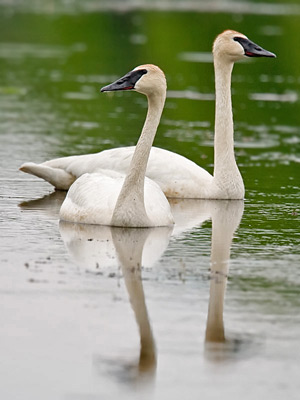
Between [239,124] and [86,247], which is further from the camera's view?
[239,124]

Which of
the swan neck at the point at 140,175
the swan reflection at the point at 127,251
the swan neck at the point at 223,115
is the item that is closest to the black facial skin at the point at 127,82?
the swan neck at the point at 140,175

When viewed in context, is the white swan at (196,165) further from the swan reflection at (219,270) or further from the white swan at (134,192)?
the white swan at (134,192)

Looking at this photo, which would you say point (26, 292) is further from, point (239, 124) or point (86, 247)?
point (239, 124)

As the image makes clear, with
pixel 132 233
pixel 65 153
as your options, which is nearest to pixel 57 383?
pixel 132 233

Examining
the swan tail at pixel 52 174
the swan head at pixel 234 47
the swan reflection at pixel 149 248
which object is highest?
the swan head at pixel 234 47

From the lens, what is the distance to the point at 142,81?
459 inches

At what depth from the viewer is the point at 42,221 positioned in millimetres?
12398

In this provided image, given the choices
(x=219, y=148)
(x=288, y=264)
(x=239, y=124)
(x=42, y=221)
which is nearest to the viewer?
(x=288, y=264)

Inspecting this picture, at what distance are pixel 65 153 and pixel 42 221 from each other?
552cm

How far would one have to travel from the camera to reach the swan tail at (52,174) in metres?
14.5

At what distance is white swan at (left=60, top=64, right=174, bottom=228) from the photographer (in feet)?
38.1

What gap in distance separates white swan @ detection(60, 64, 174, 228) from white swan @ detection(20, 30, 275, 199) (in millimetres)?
1686

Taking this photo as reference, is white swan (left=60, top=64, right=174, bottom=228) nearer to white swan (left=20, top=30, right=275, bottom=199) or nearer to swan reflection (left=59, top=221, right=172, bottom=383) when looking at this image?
swan reflection (left=59, top=221, right=172, bottom=383)

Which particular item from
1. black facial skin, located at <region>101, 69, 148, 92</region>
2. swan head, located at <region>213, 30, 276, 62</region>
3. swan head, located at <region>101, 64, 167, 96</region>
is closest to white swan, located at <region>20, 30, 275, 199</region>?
swan head, located at <region>213, 30, 276, 62</region>
